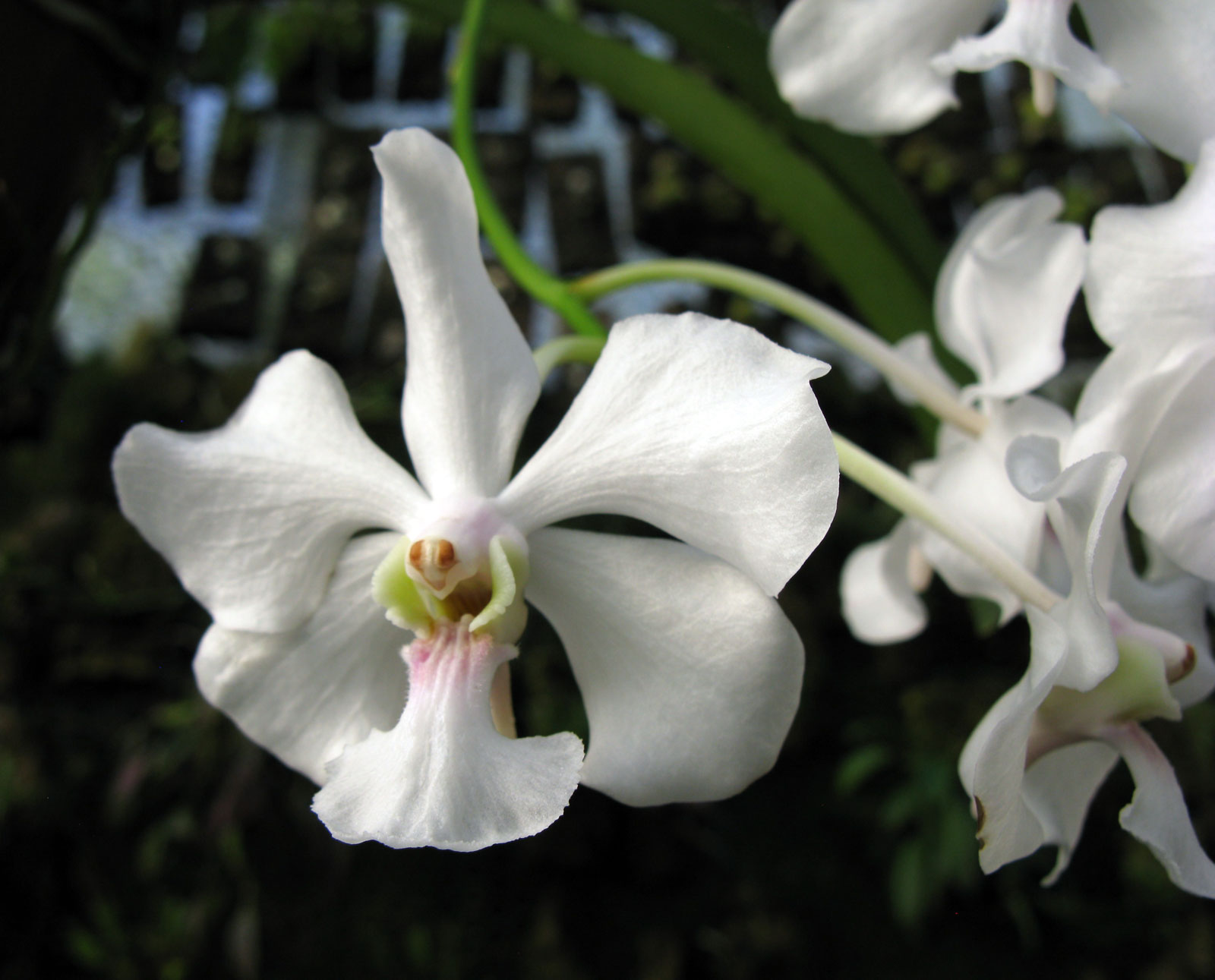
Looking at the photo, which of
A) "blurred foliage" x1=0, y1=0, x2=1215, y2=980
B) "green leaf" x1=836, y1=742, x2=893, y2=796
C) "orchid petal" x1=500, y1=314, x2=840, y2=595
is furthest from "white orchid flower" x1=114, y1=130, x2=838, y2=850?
"green leaf" x1=836, y1=742, x2=893, y2=796

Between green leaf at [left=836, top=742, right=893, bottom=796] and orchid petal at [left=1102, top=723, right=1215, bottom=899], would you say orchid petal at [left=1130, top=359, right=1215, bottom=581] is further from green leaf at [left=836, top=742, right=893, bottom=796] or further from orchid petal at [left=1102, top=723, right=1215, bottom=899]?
green leaf at [left=836, top=742, right=893, bottom=796]

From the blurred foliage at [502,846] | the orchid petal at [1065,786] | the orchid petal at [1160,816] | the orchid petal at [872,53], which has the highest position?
the orchid petal at [872,53]

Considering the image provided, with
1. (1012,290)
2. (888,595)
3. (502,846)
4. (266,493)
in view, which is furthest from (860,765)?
(266,493)

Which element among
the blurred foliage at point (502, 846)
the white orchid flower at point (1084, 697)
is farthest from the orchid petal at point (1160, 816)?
the blurred foliage at point (502, 846)

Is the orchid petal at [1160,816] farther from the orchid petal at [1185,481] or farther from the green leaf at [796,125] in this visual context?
the green leaf at [796,125]

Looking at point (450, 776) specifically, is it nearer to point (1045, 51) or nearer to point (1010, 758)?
point (1010, 758)
